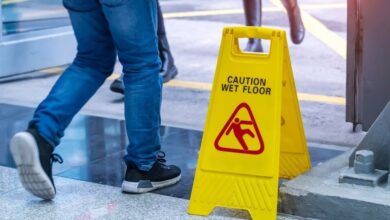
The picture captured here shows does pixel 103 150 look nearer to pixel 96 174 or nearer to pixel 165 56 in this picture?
pixel 96 174

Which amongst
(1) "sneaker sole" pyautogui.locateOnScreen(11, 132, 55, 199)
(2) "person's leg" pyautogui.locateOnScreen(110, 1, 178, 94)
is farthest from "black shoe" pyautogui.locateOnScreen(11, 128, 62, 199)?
(2) "person's leg" pyautogui.locateOnScreen(110, 1, 178, 94)

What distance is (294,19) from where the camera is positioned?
717 centimetres

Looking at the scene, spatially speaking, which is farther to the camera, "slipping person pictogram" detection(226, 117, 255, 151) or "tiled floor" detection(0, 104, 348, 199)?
"tiled floor" detection(0, 104, 348, 199)

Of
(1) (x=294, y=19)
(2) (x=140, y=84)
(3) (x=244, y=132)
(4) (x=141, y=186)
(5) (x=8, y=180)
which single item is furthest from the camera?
(1) (x=294, y=19)

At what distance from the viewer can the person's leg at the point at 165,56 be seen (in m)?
6.04

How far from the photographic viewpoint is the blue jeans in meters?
3.62

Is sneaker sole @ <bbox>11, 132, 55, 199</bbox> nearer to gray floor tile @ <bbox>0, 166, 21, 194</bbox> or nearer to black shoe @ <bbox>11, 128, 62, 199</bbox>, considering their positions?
black shoe @ <bbox>11, 128, 62, 199</bbox>

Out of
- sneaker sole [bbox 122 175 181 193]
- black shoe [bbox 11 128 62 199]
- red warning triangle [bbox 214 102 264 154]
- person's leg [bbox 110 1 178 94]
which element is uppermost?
red warning triangle [bbox 214 102 264 154]

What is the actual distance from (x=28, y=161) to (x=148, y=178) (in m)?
Answer: 0.59

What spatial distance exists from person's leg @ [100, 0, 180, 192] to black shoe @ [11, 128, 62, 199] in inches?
15.0

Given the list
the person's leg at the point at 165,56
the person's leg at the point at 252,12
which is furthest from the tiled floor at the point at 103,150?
the person's leg at the point at 252,12

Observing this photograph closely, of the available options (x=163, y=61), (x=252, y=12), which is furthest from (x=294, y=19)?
(x=163, y=61)

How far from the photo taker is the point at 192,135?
192 inches

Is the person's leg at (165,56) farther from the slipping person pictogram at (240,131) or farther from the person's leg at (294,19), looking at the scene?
the slipping person pictogram at (240,131)
